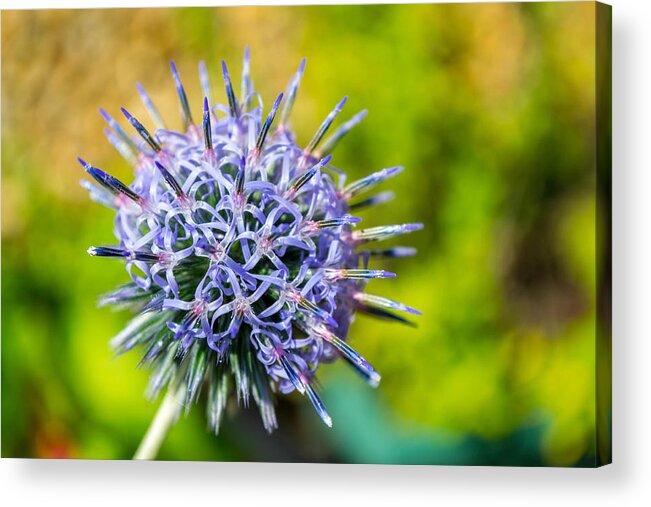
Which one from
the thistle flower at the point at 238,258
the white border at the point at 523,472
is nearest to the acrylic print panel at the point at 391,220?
the white border at the point at 523,472

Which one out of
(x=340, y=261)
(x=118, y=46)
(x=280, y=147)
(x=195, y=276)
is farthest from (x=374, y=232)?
(x=118, y=46)

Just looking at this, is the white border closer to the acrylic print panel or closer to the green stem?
the acrylic print panel

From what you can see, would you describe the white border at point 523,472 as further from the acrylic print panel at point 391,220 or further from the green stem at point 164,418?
the green stem at point 164,418

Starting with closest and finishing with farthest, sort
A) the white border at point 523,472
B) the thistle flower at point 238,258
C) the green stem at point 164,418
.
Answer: the thistle flower at point 238,258 < the green stem at point 164,418 < the white border at point 523,472

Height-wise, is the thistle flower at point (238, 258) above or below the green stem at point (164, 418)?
above

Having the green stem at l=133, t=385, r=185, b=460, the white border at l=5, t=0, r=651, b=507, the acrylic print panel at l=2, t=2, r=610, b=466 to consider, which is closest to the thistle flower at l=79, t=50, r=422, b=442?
the green stem at l=133, t=385, r=185, b=460

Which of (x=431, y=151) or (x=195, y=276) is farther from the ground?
(x=431, y=151)

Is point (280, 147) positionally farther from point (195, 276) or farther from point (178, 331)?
point (178, 331)
